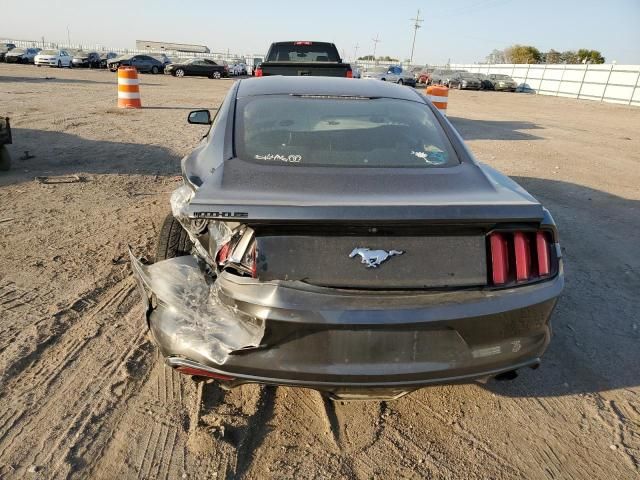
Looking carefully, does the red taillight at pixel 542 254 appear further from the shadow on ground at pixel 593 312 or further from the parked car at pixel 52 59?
the parked car at pixel 52 59

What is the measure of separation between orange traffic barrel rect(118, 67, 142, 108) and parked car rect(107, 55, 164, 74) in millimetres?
25327

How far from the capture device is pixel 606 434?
247cm

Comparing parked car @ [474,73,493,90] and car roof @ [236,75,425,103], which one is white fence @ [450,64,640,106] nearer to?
parked car @ [474,73,493,90]

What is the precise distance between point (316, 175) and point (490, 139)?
34.4 feet

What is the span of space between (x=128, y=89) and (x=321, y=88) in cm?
1208

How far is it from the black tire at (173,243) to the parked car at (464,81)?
40.8 metres

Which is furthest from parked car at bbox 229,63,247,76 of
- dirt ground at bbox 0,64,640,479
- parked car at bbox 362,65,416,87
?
dirt ground at bbox 0,64,640,479

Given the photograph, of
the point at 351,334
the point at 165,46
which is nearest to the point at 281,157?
the point at 351,334

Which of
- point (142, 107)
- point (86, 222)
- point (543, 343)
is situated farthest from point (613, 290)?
point (142, 107)

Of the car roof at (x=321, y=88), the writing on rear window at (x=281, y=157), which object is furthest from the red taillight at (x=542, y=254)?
the car roof at (x=321, y=88)

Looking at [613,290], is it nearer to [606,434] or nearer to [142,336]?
[606,434]

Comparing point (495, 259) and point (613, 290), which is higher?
point (495, 259)

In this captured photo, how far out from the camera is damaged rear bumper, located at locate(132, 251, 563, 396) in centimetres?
196

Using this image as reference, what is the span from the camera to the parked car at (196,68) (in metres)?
36.9
